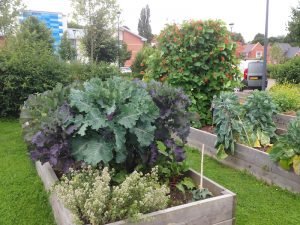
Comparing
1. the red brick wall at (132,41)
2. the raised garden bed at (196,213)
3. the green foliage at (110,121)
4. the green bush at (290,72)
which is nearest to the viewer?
the raised garden bed at (196,213)

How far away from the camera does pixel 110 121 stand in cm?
267

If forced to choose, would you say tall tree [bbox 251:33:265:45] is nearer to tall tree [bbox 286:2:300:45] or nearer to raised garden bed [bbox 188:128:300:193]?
tall tree [bbox 286:2:300:45]

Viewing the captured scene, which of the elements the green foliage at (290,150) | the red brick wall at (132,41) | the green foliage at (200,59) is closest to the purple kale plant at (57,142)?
the green foliage at (290,150)

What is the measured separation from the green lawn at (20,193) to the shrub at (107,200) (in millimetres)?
791

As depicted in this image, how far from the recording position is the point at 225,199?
2650 millimetres

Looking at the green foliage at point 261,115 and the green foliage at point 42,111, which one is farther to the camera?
the green foliage at point 261,115

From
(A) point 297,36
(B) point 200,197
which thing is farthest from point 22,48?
(A) point 297,36

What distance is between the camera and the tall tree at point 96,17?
2020 cm

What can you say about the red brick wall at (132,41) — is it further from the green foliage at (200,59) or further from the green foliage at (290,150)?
the green foliage at (290,150)

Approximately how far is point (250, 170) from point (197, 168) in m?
0.76

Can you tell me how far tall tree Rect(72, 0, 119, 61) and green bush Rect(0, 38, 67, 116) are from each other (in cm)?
1230

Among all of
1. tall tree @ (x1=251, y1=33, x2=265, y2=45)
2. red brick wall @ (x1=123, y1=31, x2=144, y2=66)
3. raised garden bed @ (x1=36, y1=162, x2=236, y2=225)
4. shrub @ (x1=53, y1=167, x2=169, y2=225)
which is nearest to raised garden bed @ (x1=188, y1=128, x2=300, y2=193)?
raised garden bed @ (x1=36, y1=162, x2=236, y2=225)

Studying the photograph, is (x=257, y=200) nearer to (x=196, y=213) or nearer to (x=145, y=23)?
(x=196, y=213)

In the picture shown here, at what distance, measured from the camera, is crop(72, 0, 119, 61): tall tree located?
66.3 ft
